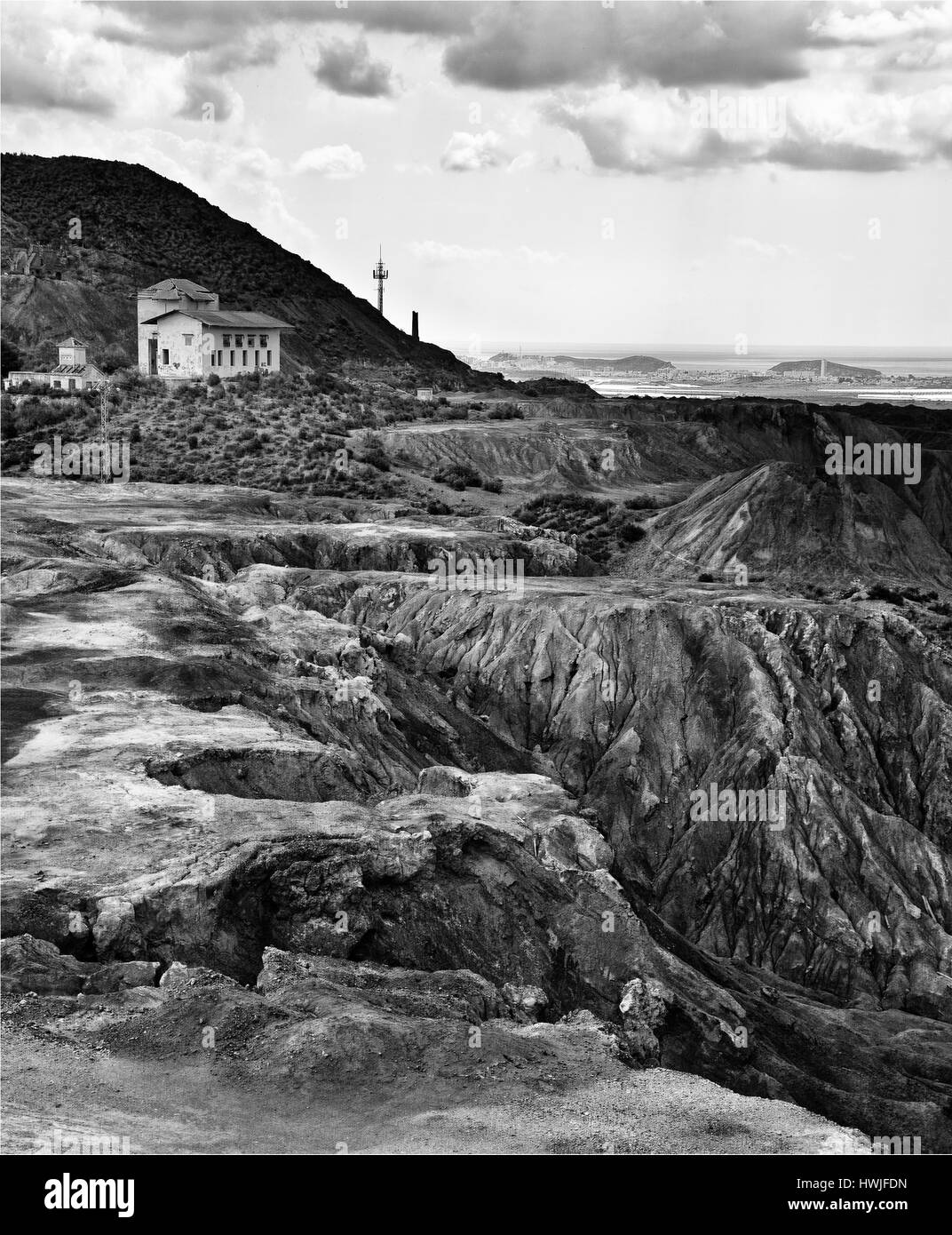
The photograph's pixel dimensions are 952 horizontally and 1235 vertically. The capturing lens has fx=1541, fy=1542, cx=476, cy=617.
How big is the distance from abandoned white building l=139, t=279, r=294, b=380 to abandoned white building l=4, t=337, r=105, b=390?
403 centimetres

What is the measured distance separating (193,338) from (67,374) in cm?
803

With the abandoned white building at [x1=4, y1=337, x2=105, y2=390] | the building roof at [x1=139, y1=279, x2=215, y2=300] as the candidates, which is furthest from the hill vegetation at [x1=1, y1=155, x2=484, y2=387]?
the abandoned white building at [x1=4, y1=337, x2=105, y2=390]

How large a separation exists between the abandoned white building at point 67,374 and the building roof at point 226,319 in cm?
477

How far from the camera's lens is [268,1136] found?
58.6 feet

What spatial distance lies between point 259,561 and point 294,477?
20.5 metres

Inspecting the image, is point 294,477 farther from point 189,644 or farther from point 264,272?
point 264,272

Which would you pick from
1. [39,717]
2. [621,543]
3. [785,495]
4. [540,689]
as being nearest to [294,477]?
[621,543]

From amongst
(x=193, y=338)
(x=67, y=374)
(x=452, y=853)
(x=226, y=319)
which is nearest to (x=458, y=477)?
(x=193, y=338)

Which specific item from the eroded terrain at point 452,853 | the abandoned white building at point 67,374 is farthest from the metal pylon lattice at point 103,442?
the eroded terrain at point 452,853

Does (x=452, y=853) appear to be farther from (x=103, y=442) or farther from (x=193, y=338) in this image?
(x=193, y=338)

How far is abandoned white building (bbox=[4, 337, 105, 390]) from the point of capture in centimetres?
9175

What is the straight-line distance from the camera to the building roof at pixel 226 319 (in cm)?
9569

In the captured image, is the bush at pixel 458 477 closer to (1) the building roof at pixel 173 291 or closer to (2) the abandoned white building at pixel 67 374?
(2) the abandoned white building at pixel 67 374

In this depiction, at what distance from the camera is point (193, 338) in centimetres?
9538
